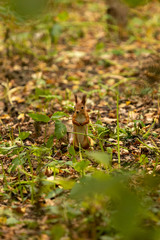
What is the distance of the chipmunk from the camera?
287cm

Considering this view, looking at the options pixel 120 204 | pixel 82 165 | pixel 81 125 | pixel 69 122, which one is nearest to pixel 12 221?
pixel 82 165

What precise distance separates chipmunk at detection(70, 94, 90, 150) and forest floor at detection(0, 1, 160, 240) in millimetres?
118

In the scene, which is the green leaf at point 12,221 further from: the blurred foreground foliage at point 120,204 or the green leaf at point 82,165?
the green leaf at point 82,165

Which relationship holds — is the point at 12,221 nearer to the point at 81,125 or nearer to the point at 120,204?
the point at 120,204

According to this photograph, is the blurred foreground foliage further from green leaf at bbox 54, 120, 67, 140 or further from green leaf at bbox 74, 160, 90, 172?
green leaf at bbox 54, 120, 67, 140

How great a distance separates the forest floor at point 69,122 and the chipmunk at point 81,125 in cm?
12

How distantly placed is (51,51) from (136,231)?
5138 mm

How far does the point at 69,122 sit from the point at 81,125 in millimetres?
800

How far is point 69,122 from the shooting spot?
144 inches

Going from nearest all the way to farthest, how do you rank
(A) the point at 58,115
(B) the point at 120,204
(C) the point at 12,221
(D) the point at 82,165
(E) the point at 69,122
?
1. (B) the point at 120,204
2. (C) the point at 12,221
3. (D) the point at 82,165
4. (A) the point at 58,115
5. (E) the point at 69,122

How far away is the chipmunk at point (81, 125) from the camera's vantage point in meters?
2.87

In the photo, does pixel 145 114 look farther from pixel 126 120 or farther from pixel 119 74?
pixel 119 74

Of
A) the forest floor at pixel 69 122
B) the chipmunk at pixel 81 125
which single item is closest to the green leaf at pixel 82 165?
the forest floor at pixel 69 122

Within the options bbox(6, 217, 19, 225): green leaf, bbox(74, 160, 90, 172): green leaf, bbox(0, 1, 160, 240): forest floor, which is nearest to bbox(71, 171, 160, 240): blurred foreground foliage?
bbox(0, 1, 160, 240): forest floor
